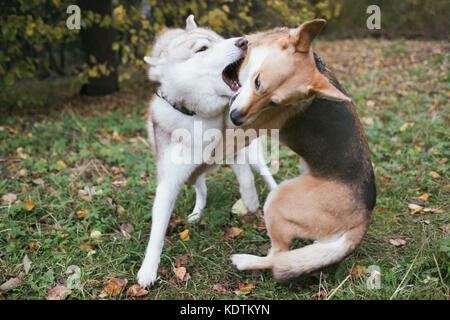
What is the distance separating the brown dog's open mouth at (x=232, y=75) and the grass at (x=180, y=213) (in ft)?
4.40

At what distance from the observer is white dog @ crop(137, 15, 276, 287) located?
2.53m

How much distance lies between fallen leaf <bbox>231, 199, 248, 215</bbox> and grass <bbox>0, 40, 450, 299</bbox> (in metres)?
0.06

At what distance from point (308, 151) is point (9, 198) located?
3.06 metres

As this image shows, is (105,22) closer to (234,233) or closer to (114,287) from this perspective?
(234,233)

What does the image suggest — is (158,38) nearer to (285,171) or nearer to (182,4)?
(285,171)

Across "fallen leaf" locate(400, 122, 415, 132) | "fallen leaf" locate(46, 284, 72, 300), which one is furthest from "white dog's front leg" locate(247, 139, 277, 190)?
"fallen leaf" locate(400, 122, 415, 132)

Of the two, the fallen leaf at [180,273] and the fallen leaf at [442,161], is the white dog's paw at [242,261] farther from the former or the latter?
the fallen leaf at [442,161]

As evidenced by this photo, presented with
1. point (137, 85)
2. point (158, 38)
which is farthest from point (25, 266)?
point (137, 85)

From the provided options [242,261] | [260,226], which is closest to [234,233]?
[260,226]

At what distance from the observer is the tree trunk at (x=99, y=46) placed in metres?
6.69

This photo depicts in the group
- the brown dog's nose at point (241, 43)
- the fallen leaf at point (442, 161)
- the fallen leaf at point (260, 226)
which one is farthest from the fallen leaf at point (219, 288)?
the fallen leaf at point (442, 161)

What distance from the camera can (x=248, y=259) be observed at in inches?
102

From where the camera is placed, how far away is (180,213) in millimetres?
3521

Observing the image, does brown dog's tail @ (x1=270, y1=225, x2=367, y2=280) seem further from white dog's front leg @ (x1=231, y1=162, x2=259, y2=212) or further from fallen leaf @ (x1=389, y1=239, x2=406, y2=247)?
white dog's front leg @ (x1=231, y1=162, x2=259, y2=212)
